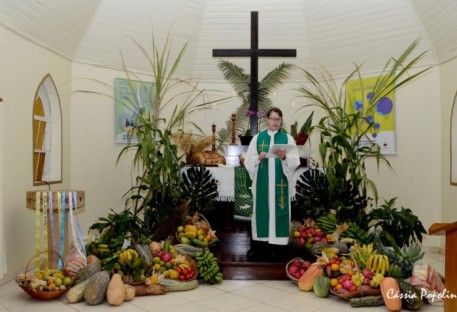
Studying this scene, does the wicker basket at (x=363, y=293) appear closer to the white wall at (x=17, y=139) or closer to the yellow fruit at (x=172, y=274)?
the yellow fruit at (x=172, y=274)

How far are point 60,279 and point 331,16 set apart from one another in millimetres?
5245

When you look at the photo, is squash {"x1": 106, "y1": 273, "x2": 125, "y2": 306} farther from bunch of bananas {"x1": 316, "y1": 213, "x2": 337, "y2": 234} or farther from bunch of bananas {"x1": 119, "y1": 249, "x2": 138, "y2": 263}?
bunch of bananas {"x1": 316, "y1": 213, "x2": 337, "y2": 234}

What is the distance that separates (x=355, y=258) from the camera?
4.08m

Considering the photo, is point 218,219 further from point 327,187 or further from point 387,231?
point 387,231

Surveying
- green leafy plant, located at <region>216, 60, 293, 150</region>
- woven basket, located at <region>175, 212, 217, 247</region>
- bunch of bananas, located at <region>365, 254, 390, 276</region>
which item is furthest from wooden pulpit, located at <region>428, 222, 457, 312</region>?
green leafy plant, located at <region>216, 60, 293, 150</region>

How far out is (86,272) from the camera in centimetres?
404

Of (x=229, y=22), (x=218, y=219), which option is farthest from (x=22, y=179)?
(x=229, y=22)

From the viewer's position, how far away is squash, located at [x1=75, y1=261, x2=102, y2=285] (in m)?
4.02

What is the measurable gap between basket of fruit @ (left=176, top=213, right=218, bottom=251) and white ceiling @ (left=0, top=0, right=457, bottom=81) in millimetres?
2855

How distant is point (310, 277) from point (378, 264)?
2.07 ft

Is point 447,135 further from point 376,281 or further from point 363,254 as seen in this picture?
point 376,281

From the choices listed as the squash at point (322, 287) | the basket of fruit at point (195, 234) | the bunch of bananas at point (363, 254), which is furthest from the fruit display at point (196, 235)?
the bunch of bananas at point (363, 254)

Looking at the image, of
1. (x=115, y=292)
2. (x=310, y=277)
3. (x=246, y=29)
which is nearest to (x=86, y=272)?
(x=115, y=292)

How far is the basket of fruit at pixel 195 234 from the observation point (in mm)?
4707
